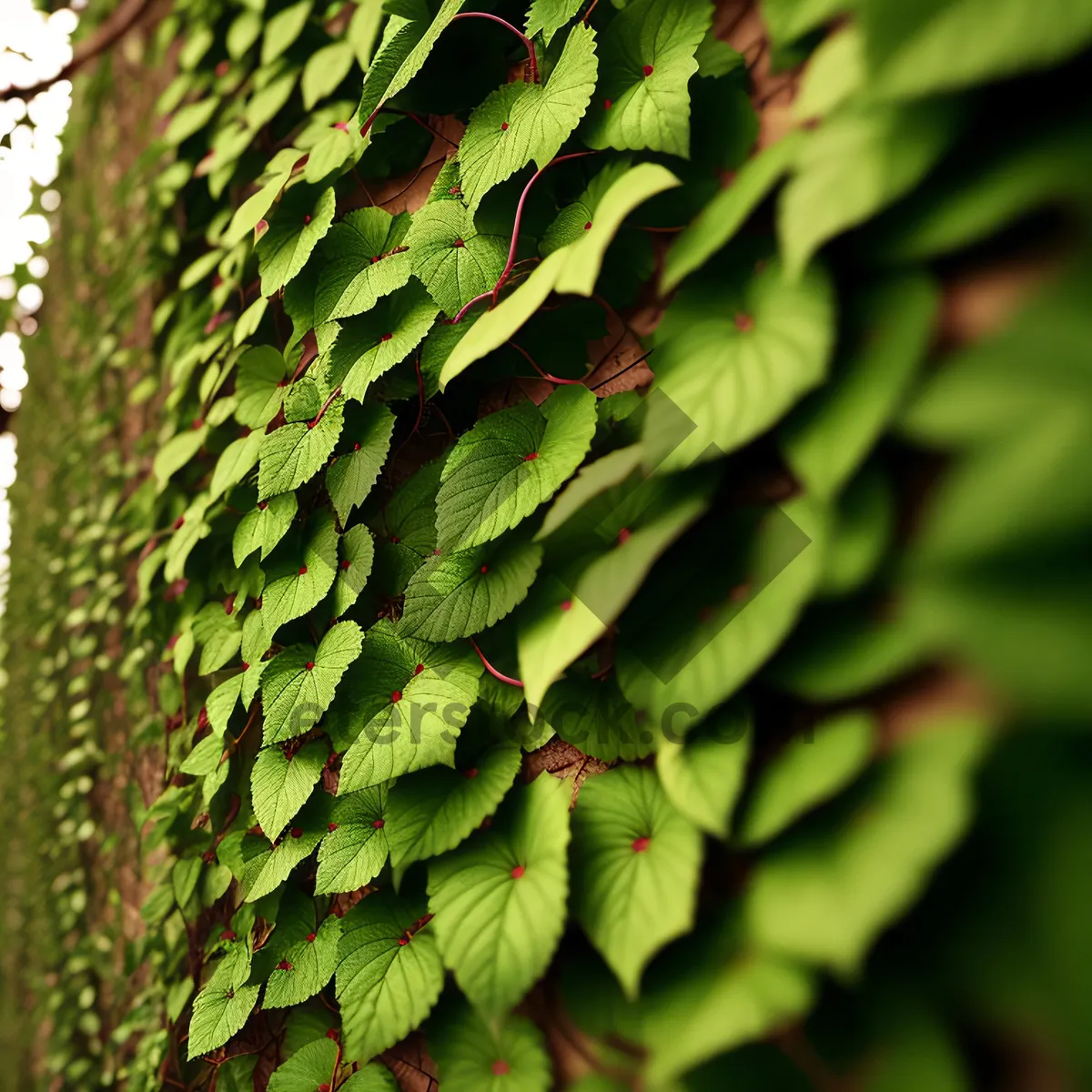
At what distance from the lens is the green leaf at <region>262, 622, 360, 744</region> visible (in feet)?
3.17

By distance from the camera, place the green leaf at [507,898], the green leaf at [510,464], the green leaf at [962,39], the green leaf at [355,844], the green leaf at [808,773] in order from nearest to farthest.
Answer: the green leaf at [962,39]
the green leaf at [808,773]
the green leaf at [507,898]
the green leaf at [510,464]
the green leaf at [355,844]

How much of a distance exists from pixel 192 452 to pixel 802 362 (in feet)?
3.91

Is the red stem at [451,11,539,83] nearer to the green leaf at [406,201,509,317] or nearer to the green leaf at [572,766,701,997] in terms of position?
the green leaf at [406,201,509,317]

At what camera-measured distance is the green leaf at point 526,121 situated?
80cm

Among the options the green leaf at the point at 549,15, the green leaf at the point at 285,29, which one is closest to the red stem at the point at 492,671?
the green leaf at the point at 549,15

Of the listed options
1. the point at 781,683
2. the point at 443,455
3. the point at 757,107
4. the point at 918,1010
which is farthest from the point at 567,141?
the point at 918,1010

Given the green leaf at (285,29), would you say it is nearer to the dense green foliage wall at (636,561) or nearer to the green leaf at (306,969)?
the dense green foliage wall at (636,561)

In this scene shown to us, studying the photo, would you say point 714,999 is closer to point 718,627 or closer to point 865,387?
point 718,627

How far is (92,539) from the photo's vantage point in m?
1.98

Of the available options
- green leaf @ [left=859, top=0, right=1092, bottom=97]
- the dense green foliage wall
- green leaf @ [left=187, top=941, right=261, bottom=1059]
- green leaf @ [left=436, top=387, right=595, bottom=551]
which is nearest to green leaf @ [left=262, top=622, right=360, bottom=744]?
the dense green foliage wall

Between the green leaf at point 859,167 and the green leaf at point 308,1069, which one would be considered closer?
the green leaf at point 859,167

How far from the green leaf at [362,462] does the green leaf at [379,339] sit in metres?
0.04

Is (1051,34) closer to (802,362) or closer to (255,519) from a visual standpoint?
(802,362)

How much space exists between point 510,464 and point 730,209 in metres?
0.33
